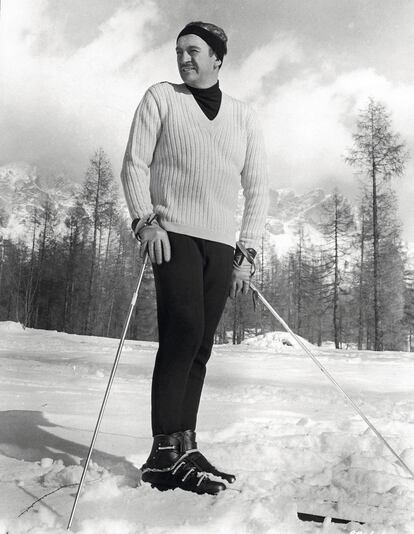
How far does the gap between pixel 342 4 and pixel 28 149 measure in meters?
2.73

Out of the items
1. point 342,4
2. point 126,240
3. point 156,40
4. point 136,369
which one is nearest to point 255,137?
point 156,40

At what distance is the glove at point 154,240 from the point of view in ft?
4.84

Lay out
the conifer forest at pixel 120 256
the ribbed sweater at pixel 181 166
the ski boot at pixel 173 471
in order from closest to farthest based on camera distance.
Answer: the ski boot at pixel 173 471, the ribbed sweater at pixel 181 166, the conifer forest at pixel 120 256

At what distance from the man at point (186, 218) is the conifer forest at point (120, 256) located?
10925 mm

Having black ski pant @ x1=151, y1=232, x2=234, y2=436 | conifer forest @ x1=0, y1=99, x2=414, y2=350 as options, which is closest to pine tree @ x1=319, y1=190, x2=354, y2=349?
conifer forest @ x1=0, y1=99, x2=414, y2=350

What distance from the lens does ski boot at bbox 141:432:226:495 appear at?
1337 millimetres

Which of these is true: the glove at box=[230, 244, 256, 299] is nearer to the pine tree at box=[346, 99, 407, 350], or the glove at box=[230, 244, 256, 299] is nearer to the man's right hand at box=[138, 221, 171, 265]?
the man's right hand at box=[138, 221, 171, 265]

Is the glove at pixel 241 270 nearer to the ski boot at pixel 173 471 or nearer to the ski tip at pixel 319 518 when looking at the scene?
the ski boot at pixel 173 471

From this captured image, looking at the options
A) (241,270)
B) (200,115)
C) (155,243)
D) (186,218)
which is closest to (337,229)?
(241,270)

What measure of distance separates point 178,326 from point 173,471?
40 cm

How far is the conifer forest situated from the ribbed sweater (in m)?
11.0

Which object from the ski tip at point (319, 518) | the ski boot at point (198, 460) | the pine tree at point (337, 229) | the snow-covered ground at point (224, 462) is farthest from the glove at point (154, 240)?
the pine tree at point (337, 229)

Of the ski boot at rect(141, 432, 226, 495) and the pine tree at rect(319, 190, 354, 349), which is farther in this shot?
the pine tree at rect(319, 190, 354, 349)

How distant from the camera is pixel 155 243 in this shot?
148 cm
